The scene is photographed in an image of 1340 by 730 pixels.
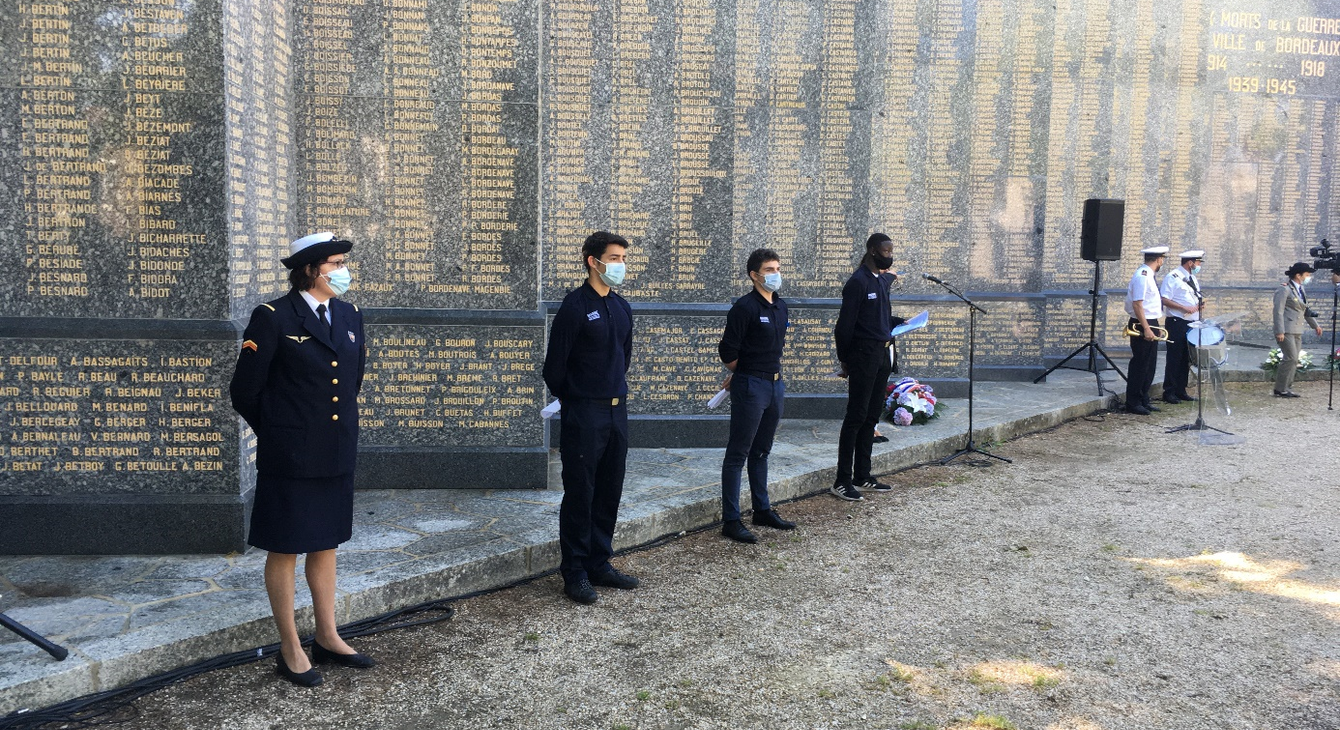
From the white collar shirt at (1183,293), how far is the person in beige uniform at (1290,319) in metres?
1.50

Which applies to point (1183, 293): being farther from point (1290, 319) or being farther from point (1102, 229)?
point (1290, 319)

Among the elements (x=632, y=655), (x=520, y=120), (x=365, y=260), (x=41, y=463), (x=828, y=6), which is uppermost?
(x=828, y=6)

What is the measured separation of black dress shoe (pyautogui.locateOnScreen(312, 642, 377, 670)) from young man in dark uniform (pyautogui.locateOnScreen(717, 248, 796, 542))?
2875 mm

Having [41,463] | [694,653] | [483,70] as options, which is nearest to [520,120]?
[483,70]

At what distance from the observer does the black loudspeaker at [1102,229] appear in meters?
13.5

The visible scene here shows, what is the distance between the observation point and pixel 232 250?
20.0ft

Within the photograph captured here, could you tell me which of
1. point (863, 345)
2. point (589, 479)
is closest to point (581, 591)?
point (589, 479)

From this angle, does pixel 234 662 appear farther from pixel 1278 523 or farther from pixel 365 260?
pixel 1278 523

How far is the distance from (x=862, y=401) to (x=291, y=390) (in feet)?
15.4

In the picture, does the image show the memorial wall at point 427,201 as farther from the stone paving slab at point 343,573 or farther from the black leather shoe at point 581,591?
the black leather shoe at point 581,591

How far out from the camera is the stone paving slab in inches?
176

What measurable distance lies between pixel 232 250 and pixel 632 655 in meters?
3.39

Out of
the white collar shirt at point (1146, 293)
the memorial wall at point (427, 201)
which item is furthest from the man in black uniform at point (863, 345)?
the white collar shirt at point (1146, 293)

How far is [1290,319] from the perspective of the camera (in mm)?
13344
